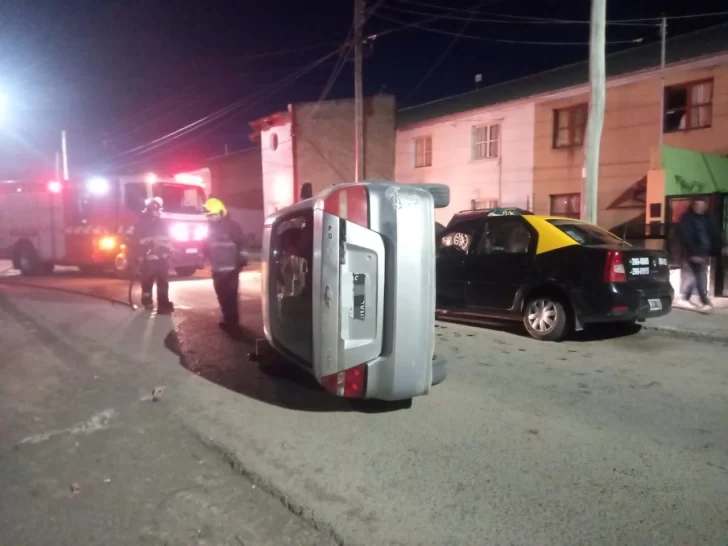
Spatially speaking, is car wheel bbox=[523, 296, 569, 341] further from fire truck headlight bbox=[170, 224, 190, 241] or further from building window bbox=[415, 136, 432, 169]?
building window bbox=[415, 136, 432, 169]

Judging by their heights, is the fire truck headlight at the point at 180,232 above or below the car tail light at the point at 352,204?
below

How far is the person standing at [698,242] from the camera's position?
30.4 feet

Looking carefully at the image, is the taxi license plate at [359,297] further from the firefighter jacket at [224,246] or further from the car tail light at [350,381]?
the firefighter jacket at [224,246]

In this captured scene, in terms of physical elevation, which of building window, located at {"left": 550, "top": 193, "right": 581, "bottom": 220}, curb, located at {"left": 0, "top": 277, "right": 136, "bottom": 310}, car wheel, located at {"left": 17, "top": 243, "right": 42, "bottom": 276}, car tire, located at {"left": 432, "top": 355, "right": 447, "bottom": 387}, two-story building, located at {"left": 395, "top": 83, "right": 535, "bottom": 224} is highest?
two-story building, located at {"left": 395, "top": 83, "right": 535, "bottom": 224}

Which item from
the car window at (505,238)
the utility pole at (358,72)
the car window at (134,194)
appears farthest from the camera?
the utility pole at (358,72)

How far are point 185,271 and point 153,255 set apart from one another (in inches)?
242

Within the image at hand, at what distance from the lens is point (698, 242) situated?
30.4 feet

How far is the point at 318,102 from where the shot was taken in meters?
24.0

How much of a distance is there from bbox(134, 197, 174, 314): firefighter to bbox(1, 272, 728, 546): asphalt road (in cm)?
315

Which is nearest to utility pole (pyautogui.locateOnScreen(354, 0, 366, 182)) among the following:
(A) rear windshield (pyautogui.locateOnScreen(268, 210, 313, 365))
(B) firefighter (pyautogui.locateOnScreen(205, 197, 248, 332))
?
(B) firefighter (pyautogui.locateOnScreen(205, 197, 248, 332))

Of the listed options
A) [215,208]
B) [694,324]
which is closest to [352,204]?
[215,208]

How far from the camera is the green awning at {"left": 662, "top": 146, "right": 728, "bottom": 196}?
39.3ft

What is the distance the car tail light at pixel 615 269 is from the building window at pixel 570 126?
36.2 feet

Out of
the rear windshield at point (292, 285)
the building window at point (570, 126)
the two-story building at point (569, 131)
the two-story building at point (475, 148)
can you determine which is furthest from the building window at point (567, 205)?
the rear windshield at point (292, 285)
